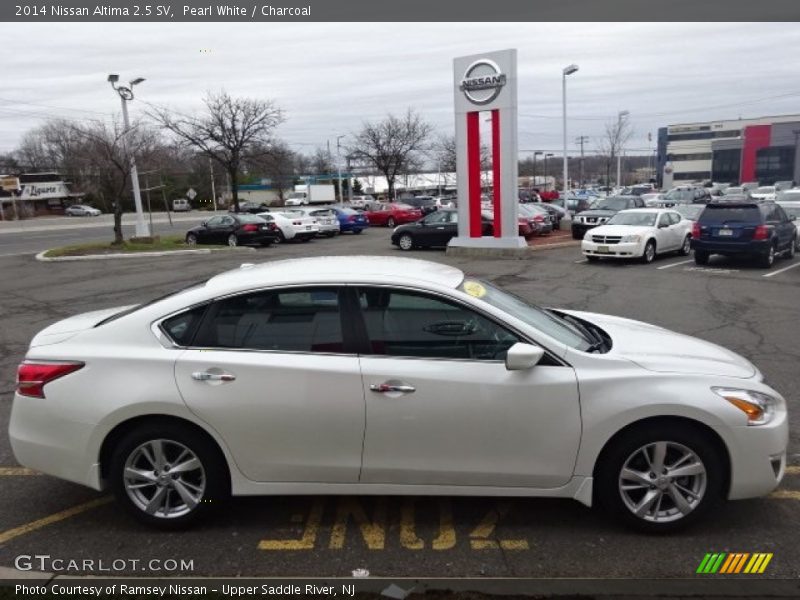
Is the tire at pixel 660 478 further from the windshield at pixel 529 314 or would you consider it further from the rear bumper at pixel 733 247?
the rear bumper at pixel 733 247

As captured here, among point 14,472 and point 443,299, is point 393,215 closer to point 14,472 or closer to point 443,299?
point 14,472

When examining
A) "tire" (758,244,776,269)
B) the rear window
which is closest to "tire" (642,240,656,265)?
the rear window

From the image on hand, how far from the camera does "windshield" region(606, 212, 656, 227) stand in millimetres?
17350

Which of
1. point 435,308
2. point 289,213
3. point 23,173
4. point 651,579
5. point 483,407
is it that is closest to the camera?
point 651,579

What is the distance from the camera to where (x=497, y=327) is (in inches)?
140

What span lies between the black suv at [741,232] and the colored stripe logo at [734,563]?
44.9ft

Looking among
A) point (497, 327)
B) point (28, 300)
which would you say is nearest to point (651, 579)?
point (497, 327)

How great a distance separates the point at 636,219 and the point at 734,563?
15.7 meters

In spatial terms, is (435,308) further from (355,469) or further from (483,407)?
(355,469)

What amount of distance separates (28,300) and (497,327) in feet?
40.4

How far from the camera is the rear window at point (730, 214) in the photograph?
1512cm

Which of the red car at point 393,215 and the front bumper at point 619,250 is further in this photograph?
the red car at point 393,215

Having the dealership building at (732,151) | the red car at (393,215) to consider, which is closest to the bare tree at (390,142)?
the red car at (393,215)

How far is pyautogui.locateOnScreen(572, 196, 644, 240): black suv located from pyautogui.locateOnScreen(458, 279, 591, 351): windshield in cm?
1939
